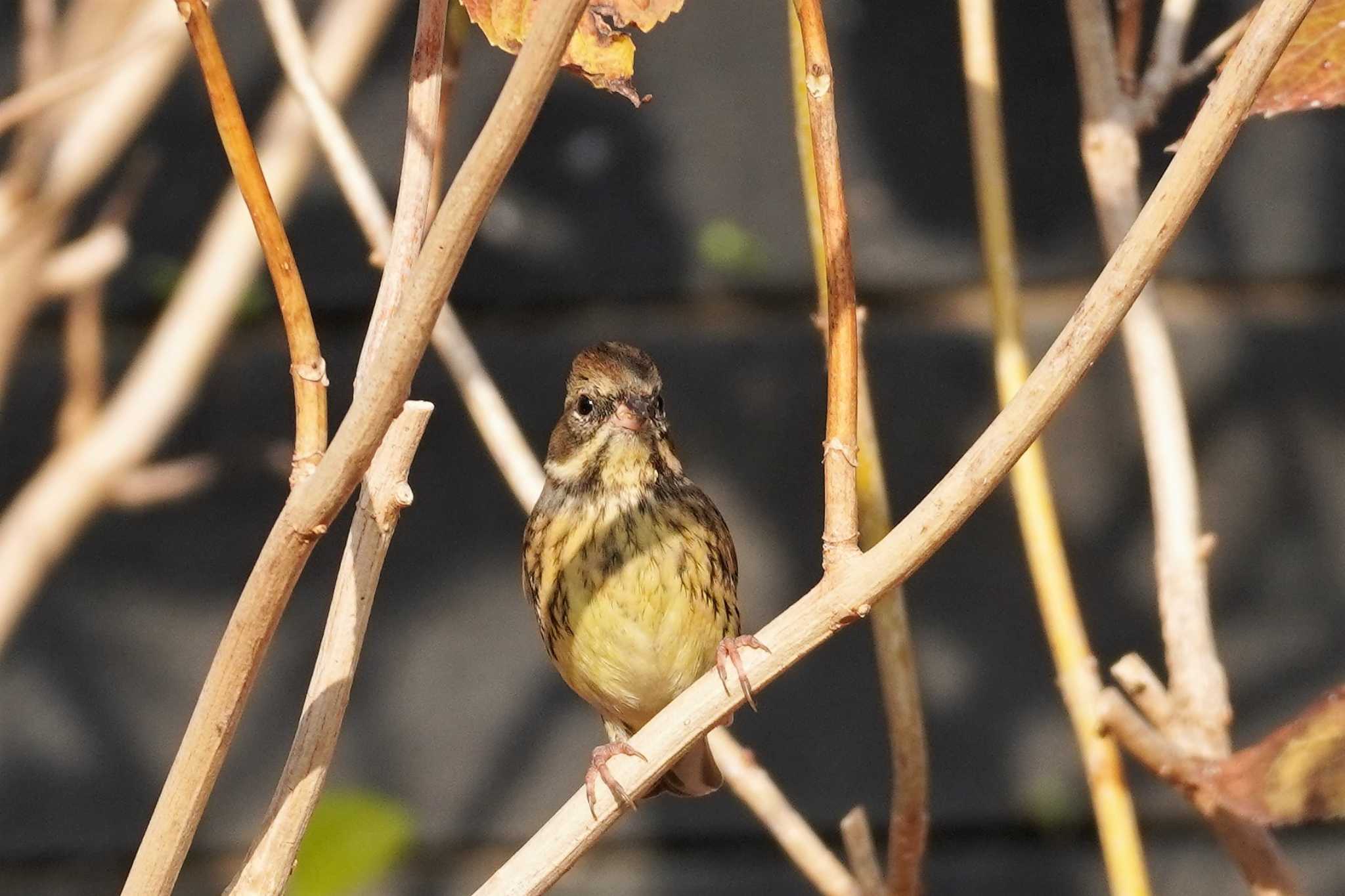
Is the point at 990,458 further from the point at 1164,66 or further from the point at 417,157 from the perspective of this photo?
the point at 1164,66

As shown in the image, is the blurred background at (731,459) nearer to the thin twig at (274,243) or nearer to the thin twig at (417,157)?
the thin twig at (417,157)

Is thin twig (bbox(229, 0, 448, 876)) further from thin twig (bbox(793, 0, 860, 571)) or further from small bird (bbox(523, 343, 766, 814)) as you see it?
small bird (bbox(523, 343, 766, 814))

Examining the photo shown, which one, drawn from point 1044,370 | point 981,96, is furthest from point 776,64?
point 1044,370

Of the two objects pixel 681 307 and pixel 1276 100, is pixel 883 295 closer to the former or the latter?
pixel 681 307

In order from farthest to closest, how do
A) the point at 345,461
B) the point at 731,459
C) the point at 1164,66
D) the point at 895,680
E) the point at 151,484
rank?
1. the point at 731,459
2. the point at 151,484
3. the point at 1164,66
4. the point at 895,680
5. the point at 345,461

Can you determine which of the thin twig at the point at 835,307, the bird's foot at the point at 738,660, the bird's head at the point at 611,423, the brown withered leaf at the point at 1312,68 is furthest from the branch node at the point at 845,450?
the bird's head at the point at 611,423

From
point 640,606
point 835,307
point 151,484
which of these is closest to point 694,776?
point 640,606
